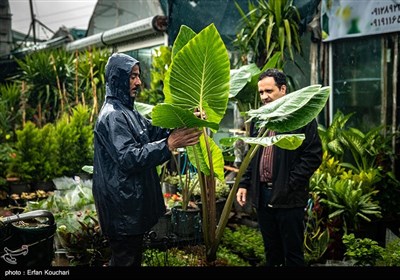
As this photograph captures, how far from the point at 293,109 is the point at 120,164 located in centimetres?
A: 99

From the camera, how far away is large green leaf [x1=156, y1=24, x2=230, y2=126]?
228 centimetres

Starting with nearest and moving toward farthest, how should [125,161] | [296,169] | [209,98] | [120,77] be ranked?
1. [125,161]
2. [120,77]
3. [209,98]
4. [296,169]

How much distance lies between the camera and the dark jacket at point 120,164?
221cm

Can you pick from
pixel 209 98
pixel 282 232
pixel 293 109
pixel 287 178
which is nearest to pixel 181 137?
pixel 209 98

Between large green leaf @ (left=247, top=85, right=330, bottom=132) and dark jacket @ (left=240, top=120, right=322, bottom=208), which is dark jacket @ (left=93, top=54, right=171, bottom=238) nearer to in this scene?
large green leaf @ (left=247, top=85, right=330, bottom=132)

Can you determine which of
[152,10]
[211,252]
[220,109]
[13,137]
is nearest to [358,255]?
[211,252]

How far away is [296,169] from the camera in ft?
9.28

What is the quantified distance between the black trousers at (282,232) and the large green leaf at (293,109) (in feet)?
1.88

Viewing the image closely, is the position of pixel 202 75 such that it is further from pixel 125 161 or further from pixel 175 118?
pixel 125 161

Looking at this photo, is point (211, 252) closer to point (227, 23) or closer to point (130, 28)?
point (130, 28)

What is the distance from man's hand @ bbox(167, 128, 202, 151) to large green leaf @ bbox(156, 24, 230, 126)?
10 cm

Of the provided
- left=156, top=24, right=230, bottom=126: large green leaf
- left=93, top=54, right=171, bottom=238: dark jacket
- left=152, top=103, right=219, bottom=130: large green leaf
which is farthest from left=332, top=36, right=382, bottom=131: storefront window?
left=93, top=54, right=171, bottom=238: dark jacket

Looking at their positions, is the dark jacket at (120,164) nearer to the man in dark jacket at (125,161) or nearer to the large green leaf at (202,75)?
the man in dark jacket at (125,161)

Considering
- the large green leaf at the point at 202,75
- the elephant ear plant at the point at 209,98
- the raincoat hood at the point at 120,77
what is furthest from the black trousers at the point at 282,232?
the raincoat hood at the point at 120,77
